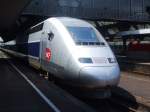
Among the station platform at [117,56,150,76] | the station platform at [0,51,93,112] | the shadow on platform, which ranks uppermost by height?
the station platform at [117,56,150,76]

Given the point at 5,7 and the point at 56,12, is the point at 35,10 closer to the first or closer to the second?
the point at 56,12

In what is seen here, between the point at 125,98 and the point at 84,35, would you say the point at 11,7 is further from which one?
the point at 125,98

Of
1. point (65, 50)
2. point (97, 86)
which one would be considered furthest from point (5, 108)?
point (65, 50)

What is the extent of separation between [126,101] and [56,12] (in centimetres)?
4609

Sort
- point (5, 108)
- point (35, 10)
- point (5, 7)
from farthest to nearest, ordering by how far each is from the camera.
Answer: point (35, 10), point (5, 7), point (5, 108)

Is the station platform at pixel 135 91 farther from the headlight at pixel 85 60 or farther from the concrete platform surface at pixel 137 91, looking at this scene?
the headlight at pixel 85 60

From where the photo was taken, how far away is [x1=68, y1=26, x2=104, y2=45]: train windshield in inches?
548

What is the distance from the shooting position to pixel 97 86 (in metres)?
12.1

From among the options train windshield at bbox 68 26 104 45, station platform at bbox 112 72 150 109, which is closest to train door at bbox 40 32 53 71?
train windshield at bbox 68 26 104 45

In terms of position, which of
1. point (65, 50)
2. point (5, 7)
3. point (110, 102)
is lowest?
point (110, 102)

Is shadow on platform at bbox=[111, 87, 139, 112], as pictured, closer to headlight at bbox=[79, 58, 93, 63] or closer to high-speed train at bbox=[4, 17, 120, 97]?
high-speed train at bbox=[4, 17, 120, 97]

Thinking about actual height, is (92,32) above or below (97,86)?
above

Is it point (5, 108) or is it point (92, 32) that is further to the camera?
point (92, 32)

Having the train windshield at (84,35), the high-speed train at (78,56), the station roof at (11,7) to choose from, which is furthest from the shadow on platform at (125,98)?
the station roof at (11,7)
